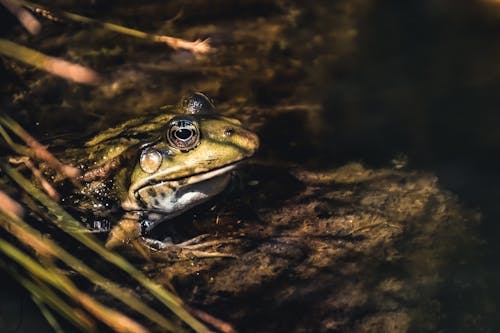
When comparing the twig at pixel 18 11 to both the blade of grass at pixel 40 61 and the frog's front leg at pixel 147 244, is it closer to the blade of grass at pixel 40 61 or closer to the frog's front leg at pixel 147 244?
the blade of grass at pixel 40 61

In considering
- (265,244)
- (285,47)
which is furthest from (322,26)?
(265,244)

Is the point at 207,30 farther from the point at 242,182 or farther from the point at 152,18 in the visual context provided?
the point at 242,182

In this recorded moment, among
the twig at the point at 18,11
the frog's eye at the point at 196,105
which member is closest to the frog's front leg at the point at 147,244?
the frog's eye at the point at 196,105

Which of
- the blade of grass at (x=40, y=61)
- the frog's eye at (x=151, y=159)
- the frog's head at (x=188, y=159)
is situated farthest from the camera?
the frog's eye at (x=151, y=159)

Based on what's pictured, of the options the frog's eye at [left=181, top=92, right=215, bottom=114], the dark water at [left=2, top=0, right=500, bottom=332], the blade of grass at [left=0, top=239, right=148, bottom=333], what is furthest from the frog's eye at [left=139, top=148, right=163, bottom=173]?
the blade of grass at [left=0, top=239, right=148, bottom=333]

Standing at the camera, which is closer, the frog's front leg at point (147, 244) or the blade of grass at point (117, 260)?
the blade of grass at point (117, 260)

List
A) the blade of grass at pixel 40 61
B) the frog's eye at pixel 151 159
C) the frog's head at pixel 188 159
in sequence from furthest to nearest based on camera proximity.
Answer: the frog's eye at pixel 151 159, the frog's head at pixel 188 159, the blade of grass at pixel 40 61
